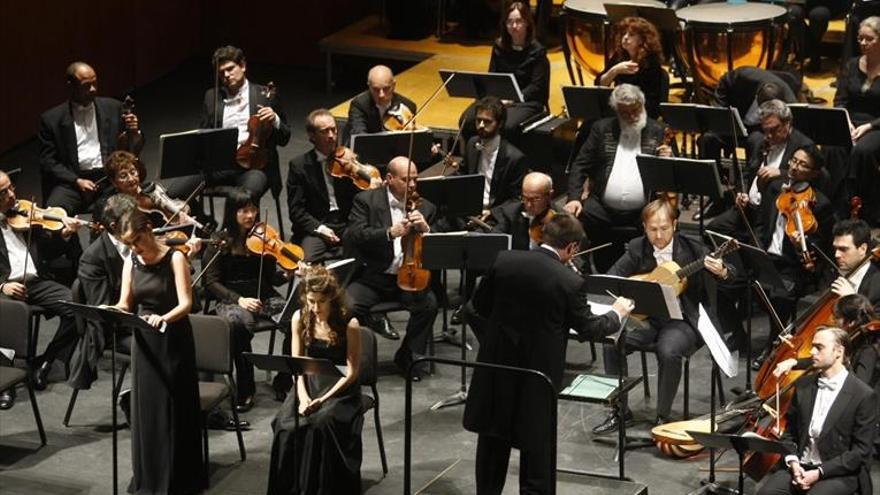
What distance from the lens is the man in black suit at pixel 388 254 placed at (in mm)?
8484

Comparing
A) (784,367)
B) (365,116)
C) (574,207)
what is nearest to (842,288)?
(784,367)

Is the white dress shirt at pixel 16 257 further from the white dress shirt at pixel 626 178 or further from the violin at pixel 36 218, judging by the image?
the white dress shirt at pixel 626 178

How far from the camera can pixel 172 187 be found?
9.66 metres

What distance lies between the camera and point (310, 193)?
916 cm

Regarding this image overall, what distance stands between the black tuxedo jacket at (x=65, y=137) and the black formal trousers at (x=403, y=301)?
194 cm

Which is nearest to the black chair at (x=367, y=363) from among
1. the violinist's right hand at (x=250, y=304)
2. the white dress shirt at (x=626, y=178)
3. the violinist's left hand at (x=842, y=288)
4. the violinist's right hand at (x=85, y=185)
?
the violinist's right hand at (x=250, y=304)

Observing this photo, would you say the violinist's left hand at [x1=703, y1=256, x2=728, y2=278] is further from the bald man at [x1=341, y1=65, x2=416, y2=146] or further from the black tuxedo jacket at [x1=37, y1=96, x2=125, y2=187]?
the black tuxedo jacket at [x1=37, y1=96, x2=125, y2=187]

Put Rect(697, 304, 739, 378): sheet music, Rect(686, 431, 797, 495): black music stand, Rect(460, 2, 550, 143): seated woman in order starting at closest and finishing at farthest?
Rect(686, 431, 797, 495): black music stand
Rect(697, 304, 739, 378): sheet music
Rect(460, 2, 550, 143): seated woman

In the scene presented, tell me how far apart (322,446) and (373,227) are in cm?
165

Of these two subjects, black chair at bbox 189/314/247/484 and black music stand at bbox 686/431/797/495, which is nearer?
black music stand at bbox 686/431/797/495

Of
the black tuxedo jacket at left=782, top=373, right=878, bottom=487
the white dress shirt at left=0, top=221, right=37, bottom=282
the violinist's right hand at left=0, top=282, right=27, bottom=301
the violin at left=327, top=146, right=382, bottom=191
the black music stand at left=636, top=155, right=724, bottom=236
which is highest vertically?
the black music stand at left=636, top=155, right=724, bottom=236

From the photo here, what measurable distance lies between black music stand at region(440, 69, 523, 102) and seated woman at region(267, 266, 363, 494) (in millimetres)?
2840

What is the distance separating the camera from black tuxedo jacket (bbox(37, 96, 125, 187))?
954 centimetres

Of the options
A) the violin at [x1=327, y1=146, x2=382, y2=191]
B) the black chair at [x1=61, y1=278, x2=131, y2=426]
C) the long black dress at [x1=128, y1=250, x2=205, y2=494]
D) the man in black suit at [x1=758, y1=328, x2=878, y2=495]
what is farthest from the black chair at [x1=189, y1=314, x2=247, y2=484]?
the man in black suit at [x1=758, y1=328, x2=878, y2=495]
